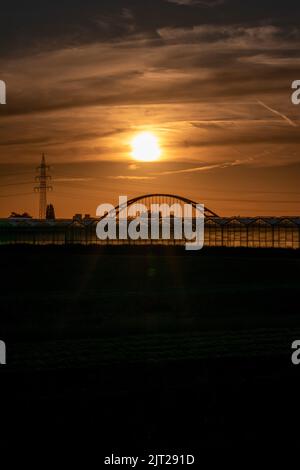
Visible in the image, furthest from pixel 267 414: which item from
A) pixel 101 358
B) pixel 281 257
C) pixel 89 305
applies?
pixel 281 257

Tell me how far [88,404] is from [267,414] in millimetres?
2482

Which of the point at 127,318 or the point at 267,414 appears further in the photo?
the point at 127,318

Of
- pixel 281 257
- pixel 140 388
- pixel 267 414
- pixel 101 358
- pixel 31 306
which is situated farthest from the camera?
pixel 281 257

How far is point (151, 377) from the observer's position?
1217 cm

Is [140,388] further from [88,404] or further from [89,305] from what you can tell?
[89,305]

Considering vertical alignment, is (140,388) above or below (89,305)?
below

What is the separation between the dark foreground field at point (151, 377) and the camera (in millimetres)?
9383

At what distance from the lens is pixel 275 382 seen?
11.9 m

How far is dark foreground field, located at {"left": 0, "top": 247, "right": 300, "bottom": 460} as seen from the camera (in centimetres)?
938
